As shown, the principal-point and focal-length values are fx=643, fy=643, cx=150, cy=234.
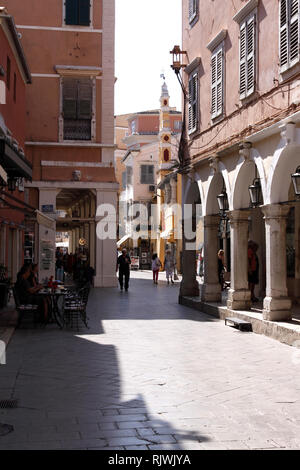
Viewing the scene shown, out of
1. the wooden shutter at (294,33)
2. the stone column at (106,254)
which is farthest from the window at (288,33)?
the stone column at (106,254)

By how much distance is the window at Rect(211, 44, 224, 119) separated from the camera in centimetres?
1656

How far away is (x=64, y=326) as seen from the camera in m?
14.6

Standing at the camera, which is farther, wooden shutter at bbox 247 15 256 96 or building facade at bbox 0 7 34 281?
building facade at bbox 0 7 34 281

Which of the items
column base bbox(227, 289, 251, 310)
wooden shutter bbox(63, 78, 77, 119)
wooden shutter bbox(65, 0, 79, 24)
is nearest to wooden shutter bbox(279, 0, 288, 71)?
column base bbox(227, 289, 251, 310)

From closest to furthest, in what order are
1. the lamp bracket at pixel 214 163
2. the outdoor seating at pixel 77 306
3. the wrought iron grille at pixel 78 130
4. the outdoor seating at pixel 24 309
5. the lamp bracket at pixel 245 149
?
the outdoor seating at pixel 24 309 → the outdoor seating at pixel 77 306 → the lamp bracket at pixel 245 149 → the lamp bracket at pixel 214 163 → the wrought iron grille at pixel 78 130

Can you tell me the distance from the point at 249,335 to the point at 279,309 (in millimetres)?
848

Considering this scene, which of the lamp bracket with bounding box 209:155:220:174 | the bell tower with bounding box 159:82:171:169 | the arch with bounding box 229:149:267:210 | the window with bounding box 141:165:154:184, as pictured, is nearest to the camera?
the arch with bounding box 229:149:267:210

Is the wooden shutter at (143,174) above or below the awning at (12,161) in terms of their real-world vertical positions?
above

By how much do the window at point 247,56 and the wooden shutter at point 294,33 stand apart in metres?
2.04

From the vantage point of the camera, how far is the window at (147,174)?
198ft

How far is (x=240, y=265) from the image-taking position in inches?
621

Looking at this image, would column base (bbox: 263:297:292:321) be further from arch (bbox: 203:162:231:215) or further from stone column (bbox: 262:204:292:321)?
arch (bbox: 203:162:231:215)

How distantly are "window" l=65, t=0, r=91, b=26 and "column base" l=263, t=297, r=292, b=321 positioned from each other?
20.2m

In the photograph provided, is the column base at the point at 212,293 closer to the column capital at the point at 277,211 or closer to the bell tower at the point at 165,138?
the column capital at the point at 277,211
